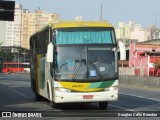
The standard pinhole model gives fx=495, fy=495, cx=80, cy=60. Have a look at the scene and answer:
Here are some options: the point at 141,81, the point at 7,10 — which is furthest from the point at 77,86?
the point at 141,81

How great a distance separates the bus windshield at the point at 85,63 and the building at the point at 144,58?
4253 centimetres

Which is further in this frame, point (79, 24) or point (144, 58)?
point (144, 58)

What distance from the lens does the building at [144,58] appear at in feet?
206

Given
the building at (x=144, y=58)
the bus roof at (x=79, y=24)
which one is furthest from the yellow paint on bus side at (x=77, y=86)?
the building at (x=144, y=58)

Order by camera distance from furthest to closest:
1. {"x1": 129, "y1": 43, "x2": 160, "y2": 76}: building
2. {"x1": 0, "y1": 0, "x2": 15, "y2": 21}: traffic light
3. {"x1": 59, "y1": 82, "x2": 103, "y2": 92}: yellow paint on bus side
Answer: {"x1": 129, "y1": 43, "x2": 160, "y2": 76}: building < {"x1": 0, "y1": 0, "x2": 15, "y2": 21}: traffic light < {"x1": 59, "y1": 82, "x2": 103, "y2": 92}: yellow paint on bus side

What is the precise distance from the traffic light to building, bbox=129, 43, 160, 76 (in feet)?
91.4

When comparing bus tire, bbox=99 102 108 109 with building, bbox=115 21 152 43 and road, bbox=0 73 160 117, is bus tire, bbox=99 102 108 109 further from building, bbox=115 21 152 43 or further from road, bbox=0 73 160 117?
building, bbox=115 21 152 43

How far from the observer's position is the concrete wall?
42513 mm

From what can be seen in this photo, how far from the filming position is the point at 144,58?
67.4 m

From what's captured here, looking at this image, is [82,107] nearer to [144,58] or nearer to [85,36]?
[85,36]

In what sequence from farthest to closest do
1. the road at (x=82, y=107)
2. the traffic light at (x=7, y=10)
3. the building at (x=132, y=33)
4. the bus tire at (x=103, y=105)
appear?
the building at (x=132, y=33)
the traffic light at (x=7, y=10)
the bus tire at (x=103, y=105)
the road at (x=82, y=107)

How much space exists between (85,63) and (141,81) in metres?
28.9

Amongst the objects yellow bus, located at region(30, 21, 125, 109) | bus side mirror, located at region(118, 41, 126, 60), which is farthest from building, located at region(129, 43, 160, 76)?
bus side mirror, located at region(118, 41, 126, 60)

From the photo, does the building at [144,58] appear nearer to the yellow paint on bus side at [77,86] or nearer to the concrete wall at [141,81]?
the concrete wall at [141,81]
